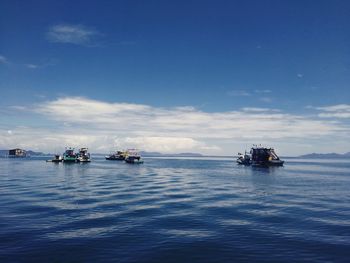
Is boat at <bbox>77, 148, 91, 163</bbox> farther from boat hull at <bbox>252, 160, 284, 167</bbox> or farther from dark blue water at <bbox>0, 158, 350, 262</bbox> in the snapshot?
dark blue water at <bbox>0, 158, 350, 262</bbox>

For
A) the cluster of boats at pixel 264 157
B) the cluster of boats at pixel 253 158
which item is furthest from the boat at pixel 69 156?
the cluster of boats at pixel 264 157

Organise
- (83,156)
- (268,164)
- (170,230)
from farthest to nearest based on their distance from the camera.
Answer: (83,156) < (268,164) < (170,230)

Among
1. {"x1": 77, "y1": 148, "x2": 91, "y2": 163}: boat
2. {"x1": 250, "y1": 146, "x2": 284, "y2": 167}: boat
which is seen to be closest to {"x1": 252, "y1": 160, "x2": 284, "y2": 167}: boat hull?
{"x1": 250, "y1": 146, "x2": 284, "y2": 167}: boat

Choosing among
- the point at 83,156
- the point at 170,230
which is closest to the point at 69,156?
the point at 83,156

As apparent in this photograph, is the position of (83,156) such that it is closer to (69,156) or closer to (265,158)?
(69,156)

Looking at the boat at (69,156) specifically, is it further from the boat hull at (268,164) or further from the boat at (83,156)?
the boat hull at (268,164)

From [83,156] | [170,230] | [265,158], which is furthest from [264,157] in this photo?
[170,230]

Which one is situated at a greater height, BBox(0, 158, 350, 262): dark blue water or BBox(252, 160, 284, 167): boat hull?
BBox(252, 160, 284, 167): boat hull

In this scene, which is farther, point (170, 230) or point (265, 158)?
point (265, 158)

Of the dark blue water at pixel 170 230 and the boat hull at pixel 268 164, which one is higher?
the boat hull at pixel 268 164

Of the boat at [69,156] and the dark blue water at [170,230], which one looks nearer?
the dark blue water at [170,230]

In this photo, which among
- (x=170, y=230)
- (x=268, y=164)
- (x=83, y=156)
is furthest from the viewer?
(x=83, y=156)

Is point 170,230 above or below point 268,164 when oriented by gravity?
below

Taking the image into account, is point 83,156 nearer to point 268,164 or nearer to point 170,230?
point 268,164
